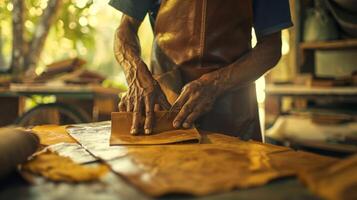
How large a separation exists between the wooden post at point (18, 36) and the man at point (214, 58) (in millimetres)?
2777

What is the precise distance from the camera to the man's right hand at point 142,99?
4.36 feet

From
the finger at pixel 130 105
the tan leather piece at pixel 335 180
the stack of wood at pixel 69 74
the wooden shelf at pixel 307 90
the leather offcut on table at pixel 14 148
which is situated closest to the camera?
the tan leather piece at pixel 335 180

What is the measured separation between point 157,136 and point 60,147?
331 millimetres

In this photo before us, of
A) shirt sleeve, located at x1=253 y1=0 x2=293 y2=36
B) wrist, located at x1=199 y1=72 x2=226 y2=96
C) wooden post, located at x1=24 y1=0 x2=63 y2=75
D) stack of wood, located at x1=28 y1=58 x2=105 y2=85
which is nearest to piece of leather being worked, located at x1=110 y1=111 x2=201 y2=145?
wrist, located at x1=199 y1=72 x2=226 y2=96

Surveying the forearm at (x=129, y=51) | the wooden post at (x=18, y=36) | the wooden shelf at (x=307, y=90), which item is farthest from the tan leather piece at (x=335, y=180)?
the wooden post at (x=18, y=36)

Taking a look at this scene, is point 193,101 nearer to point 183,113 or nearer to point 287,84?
point 183,113

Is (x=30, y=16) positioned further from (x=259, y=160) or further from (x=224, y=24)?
(x=259, y=160)

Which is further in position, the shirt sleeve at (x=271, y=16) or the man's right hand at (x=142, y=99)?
the shirt sleeve at (x=271, y=16)

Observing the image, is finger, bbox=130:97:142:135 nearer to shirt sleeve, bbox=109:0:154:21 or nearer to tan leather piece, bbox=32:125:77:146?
tan leather piece, bbox=32:125:77:146

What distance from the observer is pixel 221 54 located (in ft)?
5.56

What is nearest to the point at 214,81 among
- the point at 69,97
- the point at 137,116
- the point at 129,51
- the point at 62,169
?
the point at 137,116

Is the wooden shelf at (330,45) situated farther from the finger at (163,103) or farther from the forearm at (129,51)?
the finger at (163,103)

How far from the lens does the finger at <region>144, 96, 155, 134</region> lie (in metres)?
1.30

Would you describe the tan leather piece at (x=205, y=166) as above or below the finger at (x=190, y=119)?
below
